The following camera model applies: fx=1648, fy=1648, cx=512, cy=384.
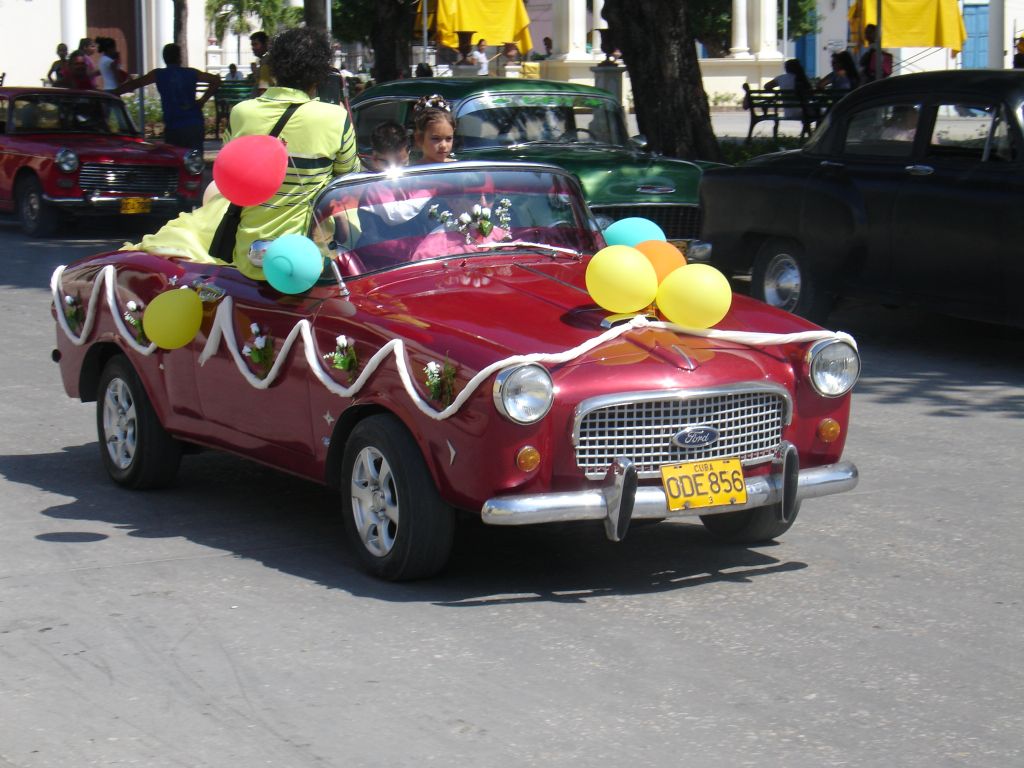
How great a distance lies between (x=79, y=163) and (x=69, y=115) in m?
1.33

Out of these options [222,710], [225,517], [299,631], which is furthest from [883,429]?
[222,710]

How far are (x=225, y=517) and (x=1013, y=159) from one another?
5.76 m

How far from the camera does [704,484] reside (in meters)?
5.73

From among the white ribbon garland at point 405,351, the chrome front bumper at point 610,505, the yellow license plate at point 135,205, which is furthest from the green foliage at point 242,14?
the chrome front bumper at point 610,505

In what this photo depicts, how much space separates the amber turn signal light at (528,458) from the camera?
5520 millimetres

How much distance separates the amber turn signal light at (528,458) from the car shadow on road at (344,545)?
1.84ft

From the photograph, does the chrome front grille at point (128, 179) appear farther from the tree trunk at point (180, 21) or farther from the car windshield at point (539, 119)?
the tree trunk at point (180, 21)

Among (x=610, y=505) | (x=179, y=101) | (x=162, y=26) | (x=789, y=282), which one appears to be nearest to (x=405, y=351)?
(x=610, y=505)

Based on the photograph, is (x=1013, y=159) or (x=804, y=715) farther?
(x=1013, y=159)

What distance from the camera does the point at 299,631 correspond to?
17.9 ft

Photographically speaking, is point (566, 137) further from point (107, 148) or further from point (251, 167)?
point (251, 167)

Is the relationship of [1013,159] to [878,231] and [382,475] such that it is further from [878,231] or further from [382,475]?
[382,475]

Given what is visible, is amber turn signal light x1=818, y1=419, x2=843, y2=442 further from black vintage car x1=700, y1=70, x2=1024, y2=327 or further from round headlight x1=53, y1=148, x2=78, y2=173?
round headlight x1=53, y1=148, x2=78, y2=173

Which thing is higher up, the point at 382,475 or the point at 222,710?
the point at 382,475
